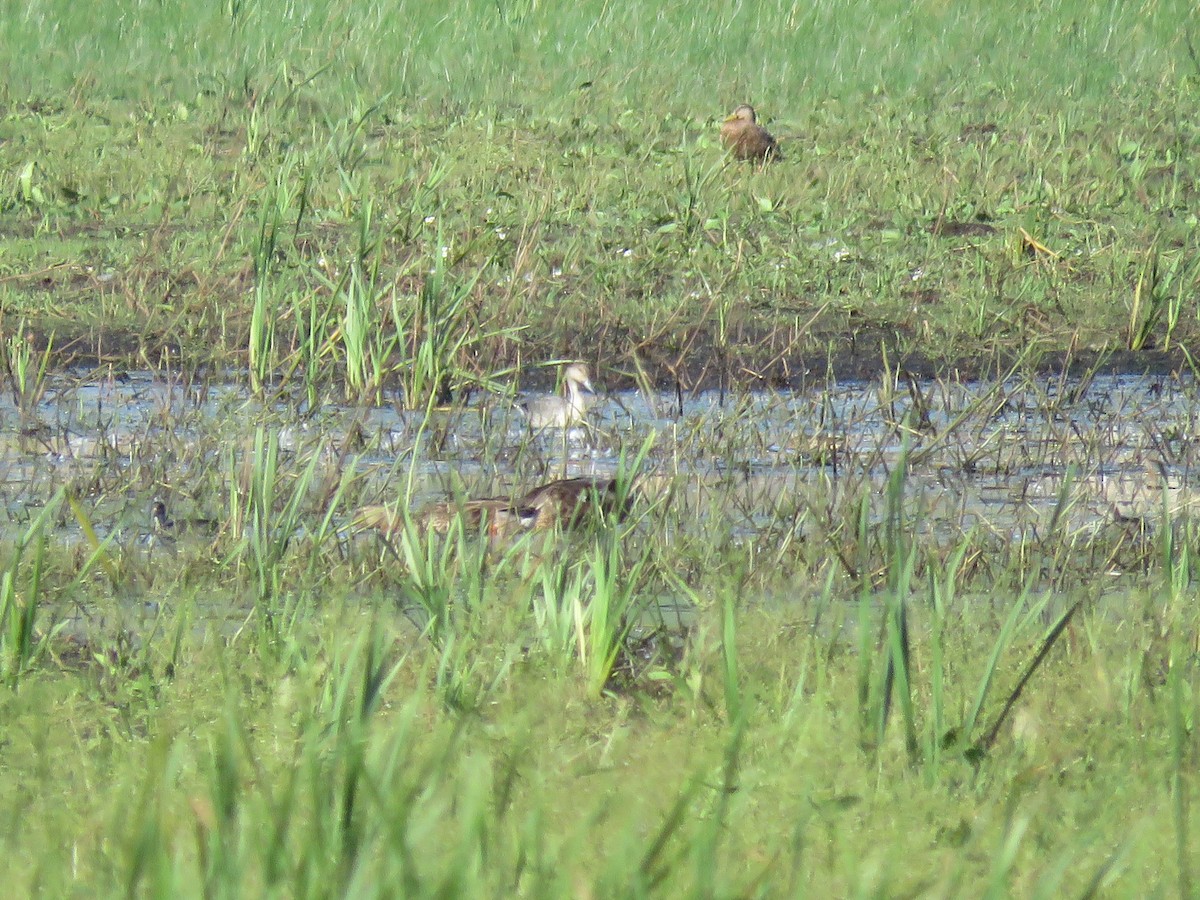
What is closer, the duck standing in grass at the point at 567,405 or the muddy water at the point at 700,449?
the muddy water at the point at 700,449

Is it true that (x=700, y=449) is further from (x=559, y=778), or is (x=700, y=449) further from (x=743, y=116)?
(x=743, y=116)

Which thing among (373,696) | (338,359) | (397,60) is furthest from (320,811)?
(397,60)

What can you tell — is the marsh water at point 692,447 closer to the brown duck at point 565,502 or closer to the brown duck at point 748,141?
the brown duck at point 565,502

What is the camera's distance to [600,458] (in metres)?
6.22

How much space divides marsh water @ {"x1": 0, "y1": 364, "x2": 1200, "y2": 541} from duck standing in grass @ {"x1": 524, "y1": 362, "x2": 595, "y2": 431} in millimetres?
58

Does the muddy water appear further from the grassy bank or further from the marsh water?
the grassy bank

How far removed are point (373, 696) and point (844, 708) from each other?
0.93 m

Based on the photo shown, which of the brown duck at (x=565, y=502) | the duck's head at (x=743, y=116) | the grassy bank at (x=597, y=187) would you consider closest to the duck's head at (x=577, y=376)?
the grassy bank at (x=597, y=187)

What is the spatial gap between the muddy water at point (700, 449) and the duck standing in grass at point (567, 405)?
0.06 metres

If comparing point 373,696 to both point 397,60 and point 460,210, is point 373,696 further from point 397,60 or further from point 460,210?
point 397,60

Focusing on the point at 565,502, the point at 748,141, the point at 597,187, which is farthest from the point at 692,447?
the point at 748,141

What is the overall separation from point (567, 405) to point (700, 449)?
0.70 metres

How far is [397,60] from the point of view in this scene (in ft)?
43.0

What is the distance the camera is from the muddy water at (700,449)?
530 centimetres
